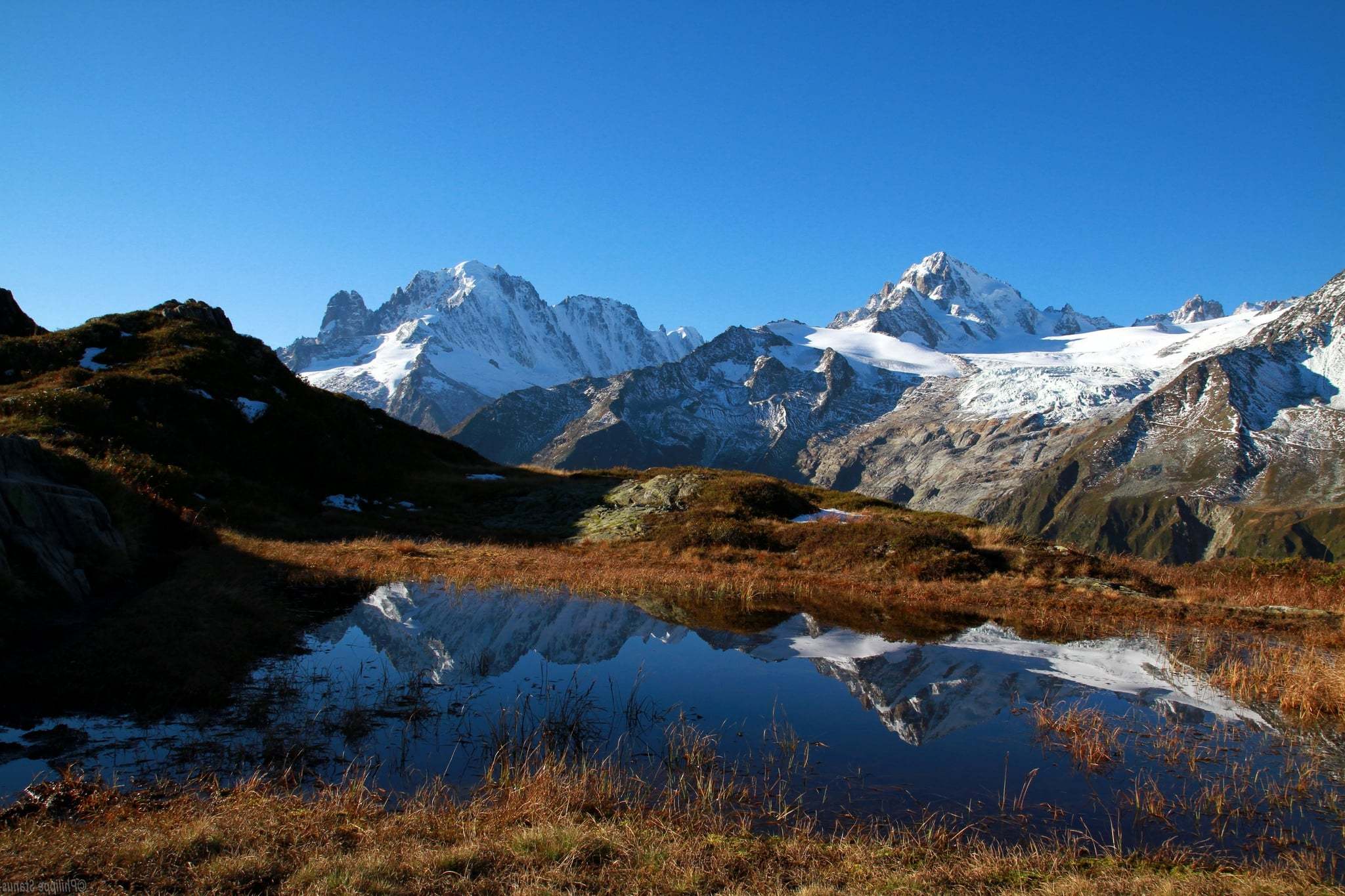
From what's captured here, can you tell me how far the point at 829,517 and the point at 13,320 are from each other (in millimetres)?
57405

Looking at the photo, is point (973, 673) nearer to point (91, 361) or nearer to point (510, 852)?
point (510, 852)

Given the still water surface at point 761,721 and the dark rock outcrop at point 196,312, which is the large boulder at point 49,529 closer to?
the still water surface at point 761,721

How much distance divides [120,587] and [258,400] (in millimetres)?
32619

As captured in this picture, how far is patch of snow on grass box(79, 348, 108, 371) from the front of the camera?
42.6 m

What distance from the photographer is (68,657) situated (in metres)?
12.9

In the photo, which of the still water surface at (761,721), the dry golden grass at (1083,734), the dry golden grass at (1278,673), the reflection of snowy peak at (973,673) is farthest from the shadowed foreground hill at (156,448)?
the dry golden grass at (1278,673)

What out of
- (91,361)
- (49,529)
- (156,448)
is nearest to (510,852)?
(49,529)

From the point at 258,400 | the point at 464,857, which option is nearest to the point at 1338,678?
the point at 464,857

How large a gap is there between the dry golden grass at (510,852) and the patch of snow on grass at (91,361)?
4368cm

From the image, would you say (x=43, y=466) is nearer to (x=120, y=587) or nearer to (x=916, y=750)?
(x=120, y=587)

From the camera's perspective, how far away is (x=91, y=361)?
43.4 metres

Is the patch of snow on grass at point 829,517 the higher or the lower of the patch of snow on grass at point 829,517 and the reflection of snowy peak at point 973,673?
the higher

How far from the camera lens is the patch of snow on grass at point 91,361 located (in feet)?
140

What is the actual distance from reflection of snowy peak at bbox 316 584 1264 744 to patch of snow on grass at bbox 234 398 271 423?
2773cm
